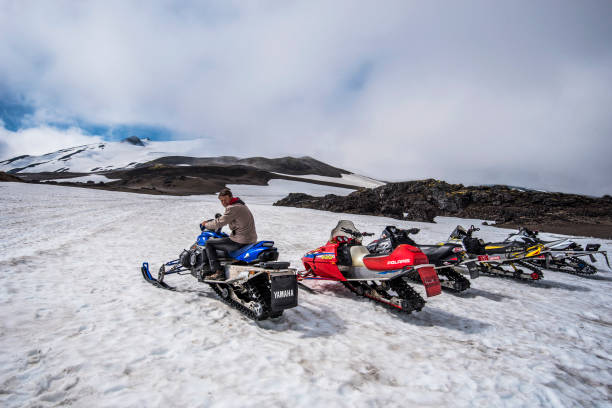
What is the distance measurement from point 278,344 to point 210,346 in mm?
942

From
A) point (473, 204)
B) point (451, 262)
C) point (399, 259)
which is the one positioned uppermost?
point (473, 204)

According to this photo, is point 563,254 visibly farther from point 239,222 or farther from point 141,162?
point 141,162

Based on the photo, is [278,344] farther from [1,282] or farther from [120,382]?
[1,282]

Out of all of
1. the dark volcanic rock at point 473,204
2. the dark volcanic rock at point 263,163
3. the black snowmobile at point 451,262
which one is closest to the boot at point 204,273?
the black snowmobile at point 451,262

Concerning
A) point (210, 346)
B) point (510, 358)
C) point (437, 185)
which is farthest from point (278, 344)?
point (437, 185)

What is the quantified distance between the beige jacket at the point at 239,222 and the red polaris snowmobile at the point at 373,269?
2369mm

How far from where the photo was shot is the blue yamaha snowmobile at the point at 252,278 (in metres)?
4.78

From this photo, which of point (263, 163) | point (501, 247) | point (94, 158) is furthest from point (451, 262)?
point (94, 158)

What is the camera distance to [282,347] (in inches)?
162

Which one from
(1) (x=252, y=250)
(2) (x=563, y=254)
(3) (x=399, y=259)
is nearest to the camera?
(1) (x=252, y=250)

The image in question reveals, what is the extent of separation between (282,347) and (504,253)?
8776 mm

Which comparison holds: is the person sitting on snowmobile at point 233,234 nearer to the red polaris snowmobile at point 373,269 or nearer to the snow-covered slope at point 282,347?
the snow-covered slope at point 282,347

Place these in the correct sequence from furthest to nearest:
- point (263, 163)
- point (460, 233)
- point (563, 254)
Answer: point (263, 163) < point (460, 233) < point (563, 254)

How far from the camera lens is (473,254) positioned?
30.7ft
